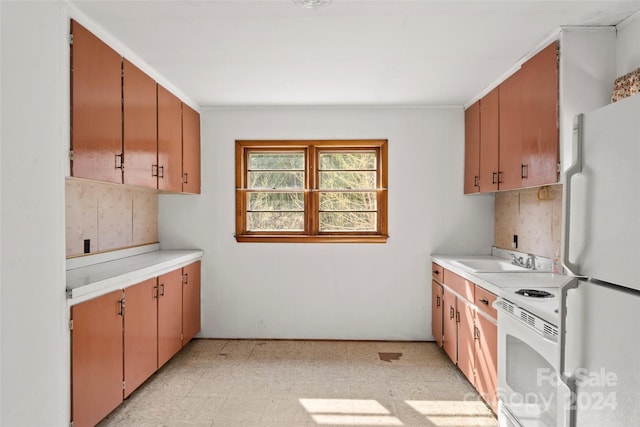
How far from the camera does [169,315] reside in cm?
338

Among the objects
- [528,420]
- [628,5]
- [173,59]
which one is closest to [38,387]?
[528,420]

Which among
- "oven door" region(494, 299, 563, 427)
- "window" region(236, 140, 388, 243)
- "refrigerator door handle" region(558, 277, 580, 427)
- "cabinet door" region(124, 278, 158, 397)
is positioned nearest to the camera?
"refrigerator door handle" region(558, 277, 580, 427)

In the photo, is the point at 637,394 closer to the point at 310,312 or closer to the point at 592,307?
the point at 592,307

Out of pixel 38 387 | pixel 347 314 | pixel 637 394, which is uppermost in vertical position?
pixel 38 387

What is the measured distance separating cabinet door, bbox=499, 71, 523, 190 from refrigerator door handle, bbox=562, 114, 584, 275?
61.0 inches

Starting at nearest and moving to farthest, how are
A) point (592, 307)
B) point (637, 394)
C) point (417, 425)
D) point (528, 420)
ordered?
point (637, 394)
point (592, 307)
point (528, 420)
point (417, 425)

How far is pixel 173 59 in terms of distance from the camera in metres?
2.87

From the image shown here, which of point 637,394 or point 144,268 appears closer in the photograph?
point 637,394

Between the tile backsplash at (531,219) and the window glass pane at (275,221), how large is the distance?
1.98 m

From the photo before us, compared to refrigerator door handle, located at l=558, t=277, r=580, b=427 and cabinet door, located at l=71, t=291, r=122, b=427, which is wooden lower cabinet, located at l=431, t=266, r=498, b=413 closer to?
refrigerator door handle, located at l=558, t=277, r=580, b=427

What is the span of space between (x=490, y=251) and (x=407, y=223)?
0.87m

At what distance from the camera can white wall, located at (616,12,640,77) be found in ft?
7.14

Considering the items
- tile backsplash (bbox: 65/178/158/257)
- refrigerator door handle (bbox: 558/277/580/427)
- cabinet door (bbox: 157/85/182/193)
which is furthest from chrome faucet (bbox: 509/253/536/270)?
tile backsplash (bbox: 65/178/158/257)

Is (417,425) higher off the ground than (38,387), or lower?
lower
